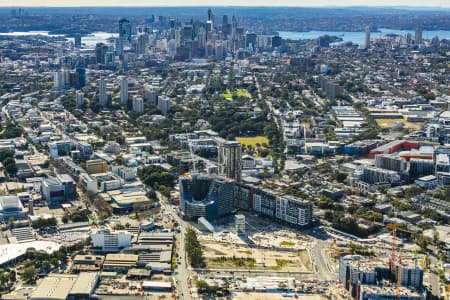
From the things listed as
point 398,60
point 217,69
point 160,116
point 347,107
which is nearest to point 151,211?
point 160,116

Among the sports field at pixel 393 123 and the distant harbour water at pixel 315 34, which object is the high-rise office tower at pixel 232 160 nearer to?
the sports field at pixel 393 123

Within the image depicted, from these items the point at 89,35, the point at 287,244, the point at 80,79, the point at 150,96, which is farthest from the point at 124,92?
the point at 89,35

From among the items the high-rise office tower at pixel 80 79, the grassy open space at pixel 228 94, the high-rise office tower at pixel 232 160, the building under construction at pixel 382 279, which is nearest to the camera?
the building under construction at pixel 382 279

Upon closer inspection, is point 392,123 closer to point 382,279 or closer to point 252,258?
point 252,258

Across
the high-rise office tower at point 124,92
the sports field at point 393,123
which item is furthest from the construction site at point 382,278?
the high-rise office tower at point 124,92

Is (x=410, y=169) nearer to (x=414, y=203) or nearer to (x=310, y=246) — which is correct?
(x=414, y=203)

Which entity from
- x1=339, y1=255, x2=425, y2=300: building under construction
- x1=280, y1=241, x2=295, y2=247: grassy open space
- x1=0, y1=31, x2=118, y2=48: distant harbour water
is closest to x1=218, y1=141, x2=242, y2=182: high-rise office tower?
x1=280, y1=241, x2=295, y2=247: grassy open space

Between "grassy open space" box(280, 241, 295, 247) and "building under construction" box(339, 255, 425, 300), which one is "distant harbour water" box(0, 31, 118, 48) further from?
"building under construction" box(339, 255, 425, 300)
